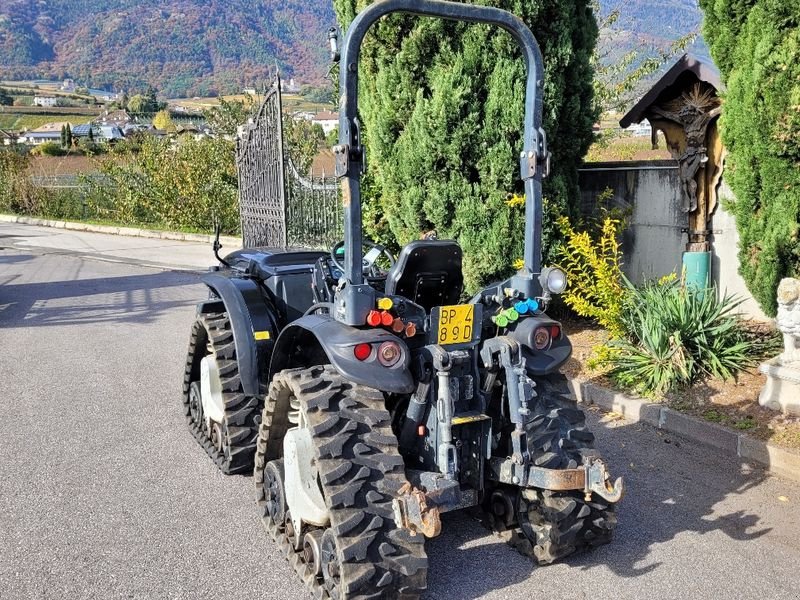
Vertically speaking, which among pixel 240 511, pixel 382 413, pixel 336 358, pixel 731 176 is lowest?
pixel 240 511

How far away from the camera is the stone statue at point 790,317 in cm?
590

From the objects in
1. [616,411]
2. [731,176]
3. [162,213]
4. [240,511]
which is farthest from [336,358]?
[162,213]

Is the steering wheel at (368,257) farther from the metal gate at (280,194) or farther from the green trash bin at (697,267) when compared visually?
the metal gate at (280,194)

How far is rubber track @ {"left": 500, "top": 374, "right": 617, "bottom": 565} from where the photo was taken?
391 centimetres

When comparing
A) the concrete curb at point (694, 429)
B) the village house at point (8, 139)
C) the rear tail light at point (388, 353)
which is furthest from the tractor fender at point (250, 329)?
the village house at point (8, 139)

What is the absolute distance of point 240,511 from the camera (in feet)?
15.8

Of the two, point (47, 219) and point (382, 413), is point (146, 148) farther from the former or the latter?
point (382, 413)

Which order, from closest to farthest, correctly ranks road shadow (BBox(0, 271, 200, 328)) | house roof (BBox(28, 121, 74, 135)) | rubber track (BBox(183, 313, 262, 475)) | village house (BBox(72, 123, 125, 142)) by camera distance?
1. rubber track (BBox(183, 313, 262, 475))
2. road shadow (BBox(0, 271, 200, 328))
3. village house (BBox(72, 123, 125, 142))
4. house roof (BBox(28, 121, 74, 135))

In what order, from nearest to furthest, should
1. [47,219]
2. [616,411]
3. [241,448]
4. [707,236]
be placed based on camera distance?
[241,448] < [616,411] < [707,236] < [47,219]

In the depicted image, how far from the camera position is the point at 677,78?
852cm

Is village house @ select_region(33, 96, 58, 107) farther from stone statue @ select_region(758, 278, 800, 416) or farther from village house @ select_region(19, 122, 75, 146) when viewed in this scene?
stone statue @ select_region(758, 278, 800, 416)

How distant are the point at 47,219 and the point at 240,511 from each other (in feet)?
81.5

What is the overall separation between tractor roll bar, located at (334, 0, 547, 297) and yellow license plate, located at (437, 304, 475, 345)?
15.0 inches

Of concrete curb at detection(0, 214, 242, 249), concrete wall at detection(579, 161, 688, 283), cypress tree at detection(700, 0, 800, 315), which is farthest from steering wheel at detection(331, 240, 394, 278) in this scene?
concrete curb at detection(0, 214, 242, 249)
